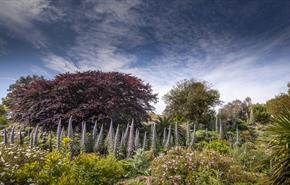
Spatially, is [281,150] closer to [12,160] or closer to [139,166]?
[139,166]

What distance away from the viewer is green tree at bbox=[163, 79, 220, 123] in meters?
23.2

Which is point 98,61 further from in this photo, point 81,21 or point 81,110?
point 81,21

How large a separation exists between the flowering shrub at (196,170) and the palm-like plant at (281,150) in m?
1.84

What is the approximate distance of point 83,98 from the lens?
17.1 metres

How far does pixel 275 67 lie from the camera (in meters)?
13.0

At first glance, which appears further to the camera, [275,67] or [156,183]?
[275,67]

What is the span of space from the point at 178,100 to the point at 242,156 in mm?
11951

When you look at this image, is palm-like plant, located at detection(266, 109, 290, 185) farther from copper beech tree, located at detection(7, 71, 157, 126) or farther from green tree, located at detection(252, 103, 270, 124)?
green tree, located at detection(252, 103, 270, 124)

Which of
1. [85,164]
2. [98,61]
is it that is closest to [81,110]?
[98,61]

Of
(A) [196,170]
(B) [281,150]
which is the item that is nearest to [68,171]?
(A) [196,170]

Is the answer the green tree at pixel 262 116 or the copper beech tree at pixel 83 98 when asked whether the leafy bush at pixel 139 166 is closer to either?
the copper beech tree at pixel 83 98

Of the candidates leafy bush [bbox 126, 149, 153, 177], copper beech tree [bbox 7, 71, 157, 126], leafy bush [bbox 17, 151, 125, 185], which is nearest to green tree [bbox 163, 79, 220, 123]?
copper beech tree [bbox 7, 71, 157, 126]

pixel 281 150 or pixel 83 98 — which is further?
pixel 83 98

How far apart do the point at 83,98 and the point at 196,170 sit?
9815 millimetres
